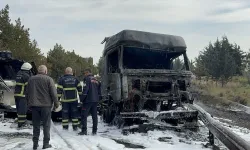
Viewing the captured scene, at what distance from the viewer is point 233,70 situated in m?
32.8

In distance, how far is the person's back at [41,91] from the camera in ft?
20.4

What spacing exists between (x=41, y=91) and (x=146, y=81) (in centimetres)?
325

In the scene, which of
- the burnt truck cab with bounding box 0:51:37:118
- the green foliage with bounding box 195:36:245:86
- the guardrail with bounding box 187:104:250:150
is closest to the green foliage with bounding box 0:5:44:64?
the burnt truck cab with bounding box 0:51:37:118

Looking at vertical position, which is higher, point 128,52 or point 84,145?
point 128,52

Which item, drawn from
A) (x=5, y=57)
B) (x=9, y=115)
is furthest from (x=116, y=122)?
(x=5, y=57)

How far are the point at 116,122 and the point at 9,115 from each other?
145 inches

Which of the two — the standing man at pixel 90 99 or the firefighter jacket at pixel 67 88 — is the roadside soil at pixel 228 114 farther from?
the firefighter jacket at pixel 67 88

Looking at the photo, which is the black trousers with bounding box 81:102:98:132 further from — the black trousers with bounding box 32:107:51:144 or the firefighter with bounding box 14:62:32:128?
the black trousers with bounding box 32:107:51:144

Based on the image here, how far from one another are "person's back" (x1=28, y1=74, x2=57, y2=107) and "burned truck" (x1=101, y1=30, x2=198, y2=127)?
2.55 metres

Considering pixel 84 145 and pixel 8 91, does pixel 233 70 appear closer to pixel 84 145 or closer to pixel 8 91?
pixel 8 91

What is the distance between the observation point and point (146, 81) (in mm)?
8688

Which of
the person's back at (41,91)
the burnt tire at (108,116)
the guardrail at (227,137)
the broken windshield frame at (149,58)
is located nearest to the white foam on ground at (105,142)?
the guardrail at (227,137)

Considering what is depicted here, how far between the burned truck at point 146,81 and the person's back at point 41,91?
8.36 ft

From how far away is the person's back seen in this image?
6207 millimetres
